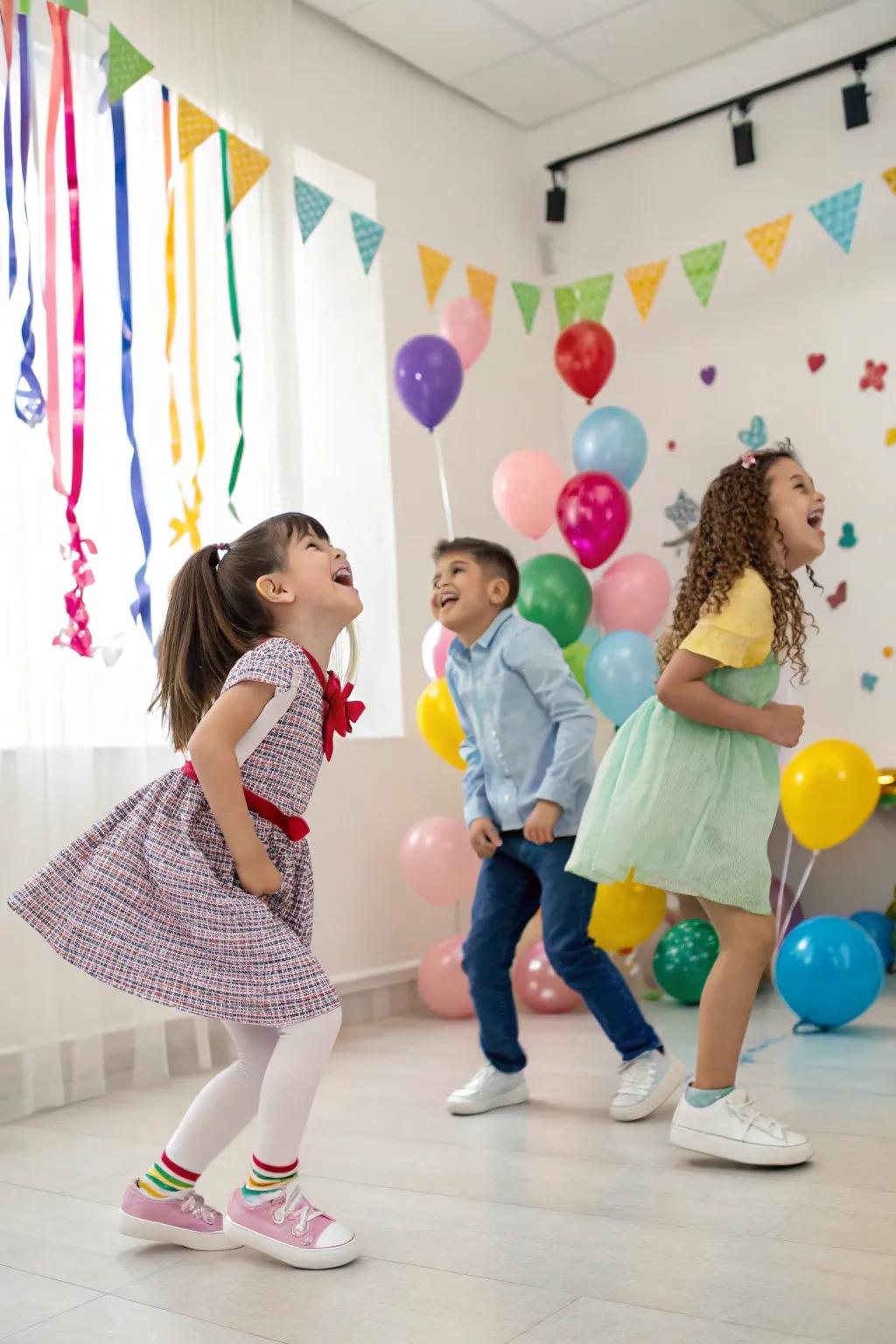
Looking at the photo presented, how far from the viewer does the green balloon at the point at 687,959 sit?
11.0 feet

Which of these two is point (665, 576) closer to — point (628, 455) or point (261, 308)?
point (628, 455)

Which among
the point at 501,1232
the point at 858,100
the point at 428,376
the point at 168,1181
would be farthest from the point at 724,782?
the point at 858,100

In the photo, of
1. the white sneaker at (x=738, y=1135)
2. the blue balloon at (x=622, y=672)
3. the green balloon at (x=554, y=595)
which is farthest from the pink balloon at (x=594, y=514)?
the white sneaker at (x=738, y=1135)

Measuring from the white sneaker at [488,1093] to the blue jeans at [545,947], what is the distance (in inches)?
0.8

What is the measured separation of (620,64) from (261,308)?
5.59ft

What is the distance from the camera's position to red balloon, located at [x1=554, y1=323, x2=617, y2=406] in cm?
359

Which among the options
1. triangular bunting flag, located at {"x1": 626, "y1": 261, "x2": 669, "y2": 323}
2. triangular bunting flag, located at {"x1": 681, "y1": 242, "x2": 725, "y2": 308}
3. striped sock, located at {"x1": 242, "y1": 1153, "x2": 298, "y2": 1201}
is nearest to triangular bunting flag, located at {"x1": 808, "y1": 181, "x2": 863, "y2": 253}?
triangular bunting flag, located at {"x1": 681, "y1": 242, "x2": 725, "y2": 308}

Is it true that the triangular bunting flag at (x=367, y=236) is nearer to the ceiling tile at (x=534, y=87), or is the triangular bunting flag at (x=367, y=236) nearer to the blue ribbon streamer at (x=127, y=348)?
the blue ribbon streamer at (x=127, y=348)

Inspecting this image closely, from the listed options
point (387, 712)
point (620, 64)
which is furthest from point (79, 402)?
point (620, 64)

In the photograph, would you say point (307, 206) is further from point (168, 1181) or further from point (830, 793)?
point (168, 1181)

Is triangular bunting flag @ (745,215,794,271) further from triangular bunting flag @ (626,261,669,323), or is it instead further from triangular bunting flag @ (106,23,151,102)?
triangular bunting flag @ (106,23,151,102)

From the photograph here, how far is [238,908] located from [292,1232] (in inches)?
16.3

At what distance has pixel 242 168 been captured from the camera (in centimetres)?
320

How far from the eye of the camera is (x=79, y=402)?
2830 mm
